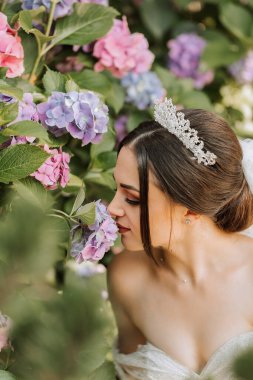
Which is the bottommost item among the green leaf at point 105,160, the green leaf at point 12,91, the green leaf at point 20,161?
the green leaf at point 105,160

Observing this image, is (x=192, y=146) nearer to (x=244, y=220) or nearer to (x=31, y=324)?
(x=244, y=220)

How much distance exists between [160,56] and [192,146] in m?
1.54

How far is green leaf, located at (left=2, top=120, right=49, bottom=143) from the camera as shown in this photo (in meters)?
1.39

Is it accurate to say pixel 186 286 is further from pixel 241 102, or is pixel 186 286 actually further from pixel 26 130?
pixel 241 102

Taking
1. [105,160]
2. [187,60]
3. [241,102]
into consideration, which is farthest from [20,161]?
[241,102]

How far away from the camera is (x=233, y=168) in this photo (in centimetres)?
178

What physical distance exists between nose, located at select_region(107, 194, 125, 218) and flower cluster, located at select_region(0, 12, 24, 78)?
0.42 metres

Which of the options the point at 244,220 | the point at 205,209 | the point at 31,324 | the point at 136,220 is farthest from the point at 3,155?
the point at 31,324

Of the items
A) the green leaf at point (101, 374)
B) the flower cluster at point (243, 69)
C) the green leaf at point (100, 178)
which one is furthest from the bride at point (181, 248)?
the flower cluster at point (243, 69)

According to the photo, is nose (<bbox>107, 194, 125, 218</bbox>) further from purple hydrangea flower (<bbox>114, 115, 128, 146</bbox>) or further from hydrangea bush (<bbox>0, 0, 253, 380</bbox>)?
purple hydrangea flower (<bbox>114, 115, 128, 146</bbox>)

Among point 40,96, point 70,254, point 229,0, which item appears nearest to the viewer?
point 70,254

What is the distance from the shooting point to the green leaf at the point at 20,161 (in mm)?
1339

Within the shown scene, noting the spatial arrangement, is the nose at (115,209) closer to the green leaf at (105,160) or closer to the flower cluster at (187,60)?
the green leaf at (105,160)

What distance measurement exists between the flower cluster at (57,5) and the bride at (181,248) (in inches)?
14.6
